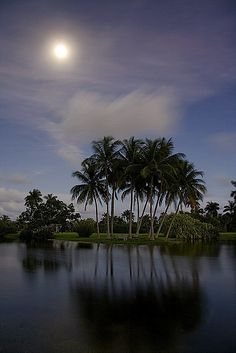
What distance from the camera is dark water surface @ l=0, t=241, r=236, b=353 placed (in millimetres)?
6812

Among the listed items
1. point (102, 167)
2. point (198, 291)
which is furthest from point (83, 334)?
point (102, 167)

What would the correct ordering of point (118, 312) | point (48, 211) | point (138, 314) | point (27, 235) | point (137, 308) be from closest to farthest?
1. point (138, 314)
2. point (118, 312)
3. point (137, 308)
4. point (27, 235)
5. point (48, 211)

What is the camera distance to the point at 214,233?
183 ft

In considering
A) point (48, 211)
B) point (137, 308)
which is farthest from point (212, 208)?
point (137, 308)

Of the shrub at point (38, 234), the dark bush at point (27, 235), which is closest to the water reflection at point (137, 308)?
the shrub at point (38, 234)

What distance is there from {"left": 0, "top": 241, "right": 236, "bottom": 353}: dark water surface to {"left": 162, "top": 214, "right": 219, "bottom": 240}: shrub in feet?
120

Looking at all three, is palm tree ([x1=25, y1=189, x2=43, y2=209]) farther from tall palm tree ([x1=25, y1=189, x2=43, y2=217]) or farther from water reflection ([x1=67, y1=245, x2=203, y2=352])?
water reflection ([x1=67, y1=245, x2=203, y2=352])

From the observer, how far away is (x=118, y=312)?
9102mm

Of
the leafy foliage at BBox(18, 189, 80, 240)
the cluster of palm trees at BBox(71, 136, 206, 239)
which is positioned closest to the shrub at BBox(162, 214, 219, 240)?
the cluster of palm trees at BBox(71, 136, 206, 239)

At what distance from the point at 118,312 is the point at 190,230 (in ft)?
149

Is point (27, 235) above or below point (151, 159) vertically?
below

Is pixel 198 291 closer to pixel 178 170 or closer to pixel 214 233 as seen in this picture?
pixel 178 170

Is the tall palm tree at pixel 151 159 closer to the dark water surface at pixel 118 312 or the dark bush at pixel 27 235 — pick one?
the dark bush at pixel 27 235

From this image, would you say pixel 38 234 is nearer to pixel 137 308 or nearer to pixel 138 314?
pixel 137 308
